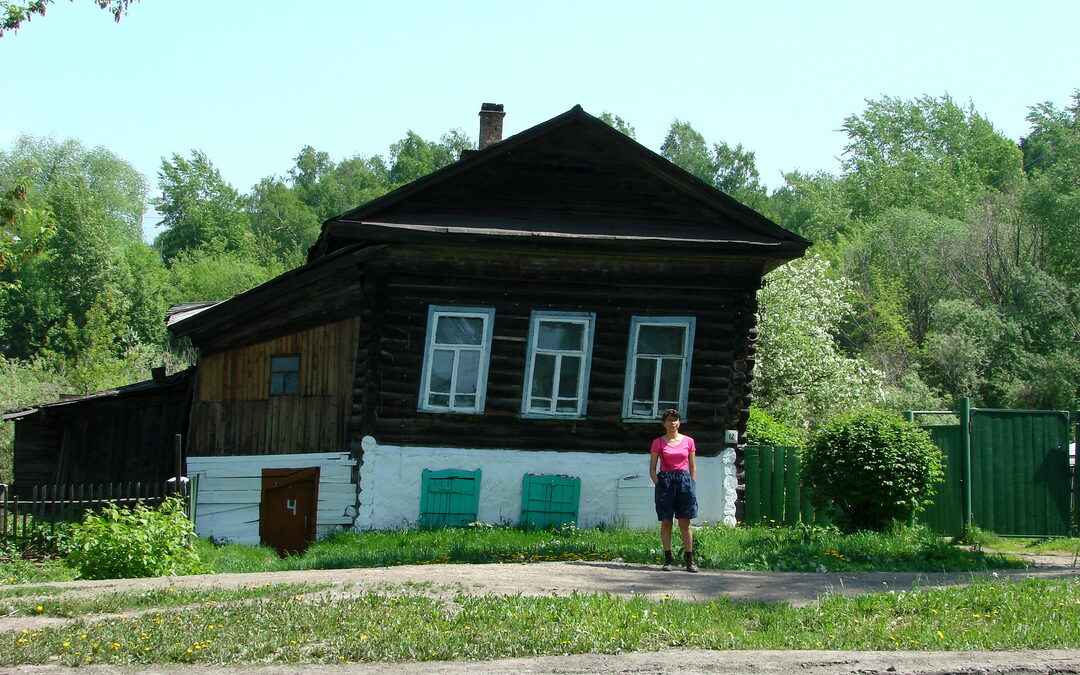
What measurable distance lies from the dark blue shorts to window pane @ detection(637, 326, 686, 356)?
5591mm

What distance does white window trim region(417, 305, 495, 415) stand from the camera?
56.8ft

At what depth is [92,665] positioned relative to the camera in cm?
768

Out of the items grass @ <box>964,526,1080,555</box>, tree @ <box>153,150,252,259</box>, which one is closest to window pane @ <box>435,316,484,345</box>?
grass @ <box>964,526,1080,555</box>

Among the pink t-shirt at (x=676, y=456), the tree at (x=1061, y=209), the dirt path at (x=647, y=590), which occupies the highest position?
the tree at (x=1061, y=209)

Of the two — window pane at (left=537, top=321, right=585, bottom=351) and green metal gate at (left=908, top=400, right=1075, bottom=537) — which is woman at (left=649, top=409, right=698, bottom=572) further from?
green metal gate at (left=908, top=400, right=1075, bottom=537)

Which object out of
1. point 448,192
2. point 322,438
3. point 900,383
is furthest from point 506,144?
point 900,383

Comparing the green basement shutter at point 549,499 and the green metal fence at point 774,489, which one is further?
the green metal fence at point 774,489

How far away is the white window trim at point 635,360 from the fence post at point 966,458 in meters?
4.21

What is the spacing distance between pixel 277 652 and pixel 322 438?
32.4 ft

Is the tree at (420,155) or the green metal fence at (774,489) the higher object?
the tree at (420,155)

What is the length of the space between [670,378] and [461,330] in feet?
11.4

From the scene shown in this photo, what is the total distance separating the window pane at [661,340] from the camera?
17906 mm

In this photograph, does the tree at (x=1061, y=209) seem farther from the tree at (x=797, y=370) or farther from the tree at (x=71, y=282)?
the tree at (x=71, y=282)

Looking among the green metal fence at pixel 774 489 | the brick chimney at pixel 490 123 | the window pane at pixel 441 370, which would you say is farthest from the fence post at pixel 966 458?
the brick chimney at pixel 490 123
